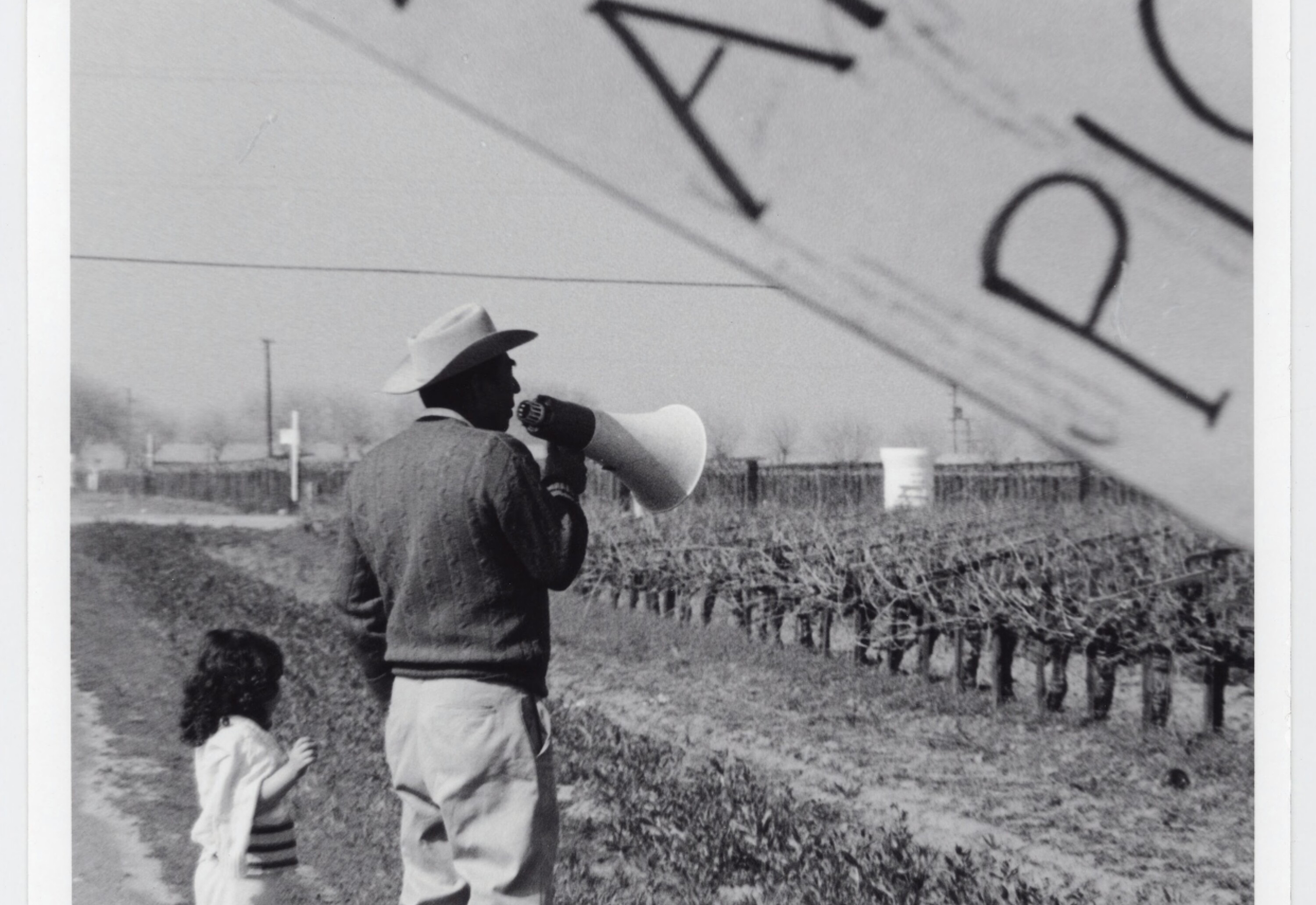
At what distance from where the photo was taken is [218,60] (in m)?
3.46

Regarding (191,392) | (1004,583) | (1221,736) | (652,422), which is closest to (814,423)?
(1004,583)

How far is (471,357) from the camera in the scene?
2588 millimetres

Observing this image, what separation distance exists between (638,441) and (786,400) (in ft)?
3.64

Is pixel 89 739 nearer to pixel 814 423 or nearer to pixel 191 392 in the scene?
pixel 191 392

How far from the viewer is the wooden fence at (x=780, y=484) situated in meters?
3.77

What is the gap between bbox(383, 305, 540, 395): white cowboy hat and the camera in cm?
257

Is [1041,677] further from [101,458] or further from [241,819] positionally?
[101,458]

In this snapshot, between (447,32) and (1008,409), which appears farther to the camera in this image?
(1008,409)

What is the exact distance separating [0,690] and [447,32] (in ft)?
6.62

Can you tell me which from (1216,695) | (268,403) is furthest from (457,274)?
(1216,695)

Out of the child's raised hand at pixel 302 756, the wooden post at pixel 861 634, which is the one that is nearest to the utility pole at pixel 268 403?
Result: the child's raised hand at pixel 302 756

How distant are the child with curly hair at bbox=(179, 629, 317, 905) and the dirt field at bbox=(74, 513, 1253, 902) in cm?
71

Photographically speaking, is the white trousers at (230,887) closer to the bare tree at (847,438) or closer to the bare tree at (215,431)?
the bare tree at (215,431)

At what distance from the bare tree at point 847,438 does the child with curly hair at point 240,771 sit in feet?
5.76
